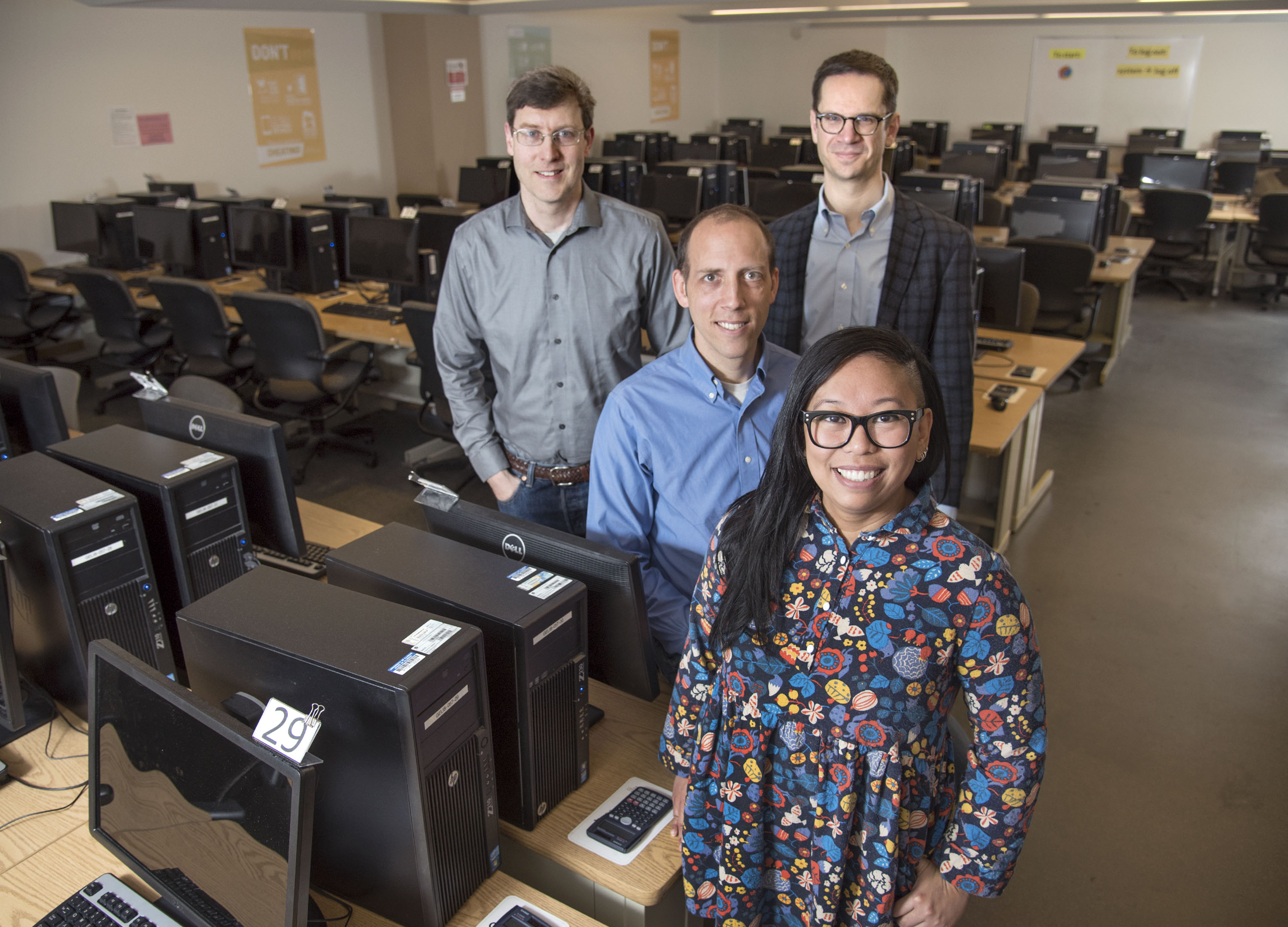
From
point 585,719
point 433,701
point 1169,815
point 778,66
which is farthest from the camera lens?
point 778,66

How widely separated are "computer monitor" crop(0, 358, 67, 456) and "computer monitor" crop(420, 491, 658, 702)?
0.94 metres

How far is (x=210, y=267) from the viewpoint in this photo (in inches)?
212

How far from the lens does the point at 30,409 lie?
77.0 inches

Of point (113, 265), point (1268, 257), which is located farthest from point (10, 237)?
point (1268, 257)

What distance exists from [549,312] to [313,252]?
3.40m

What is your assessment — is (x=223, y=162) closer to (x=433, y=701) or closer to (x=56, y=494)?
(x=56, y=494)

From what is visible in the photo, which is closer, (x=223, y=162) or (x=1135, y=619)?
(x=1135, y=619)

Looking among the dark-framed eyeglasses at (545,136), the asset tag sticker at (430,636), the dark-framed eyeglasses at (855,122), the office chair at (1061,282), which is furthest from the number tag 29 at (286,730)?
the office chair at (1061,282)

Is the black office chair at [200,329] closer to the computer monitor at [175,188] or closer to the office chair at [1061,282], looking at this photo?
the computer monitor at [175,188]

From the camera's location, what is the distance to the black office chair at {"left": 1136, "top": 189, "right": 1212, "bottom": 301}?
23.8 ft

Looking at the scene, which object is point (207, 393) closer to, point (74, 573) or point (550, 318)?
point (550, 318)

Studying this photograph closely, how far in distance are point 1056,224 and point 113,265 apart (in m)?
5.74

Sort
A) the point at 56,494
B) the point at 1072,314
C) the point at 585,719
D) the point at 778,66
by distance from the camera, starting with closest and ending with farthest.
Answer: the point at 585,719, the point at 56,494, the point at 1072,314, the point at 778,66

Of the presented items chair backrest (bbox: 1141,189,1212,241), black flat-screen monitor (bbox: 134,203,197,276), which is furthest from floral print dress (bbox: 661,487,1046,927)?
chair backrest (bbox: 1141,189,1212,241)
